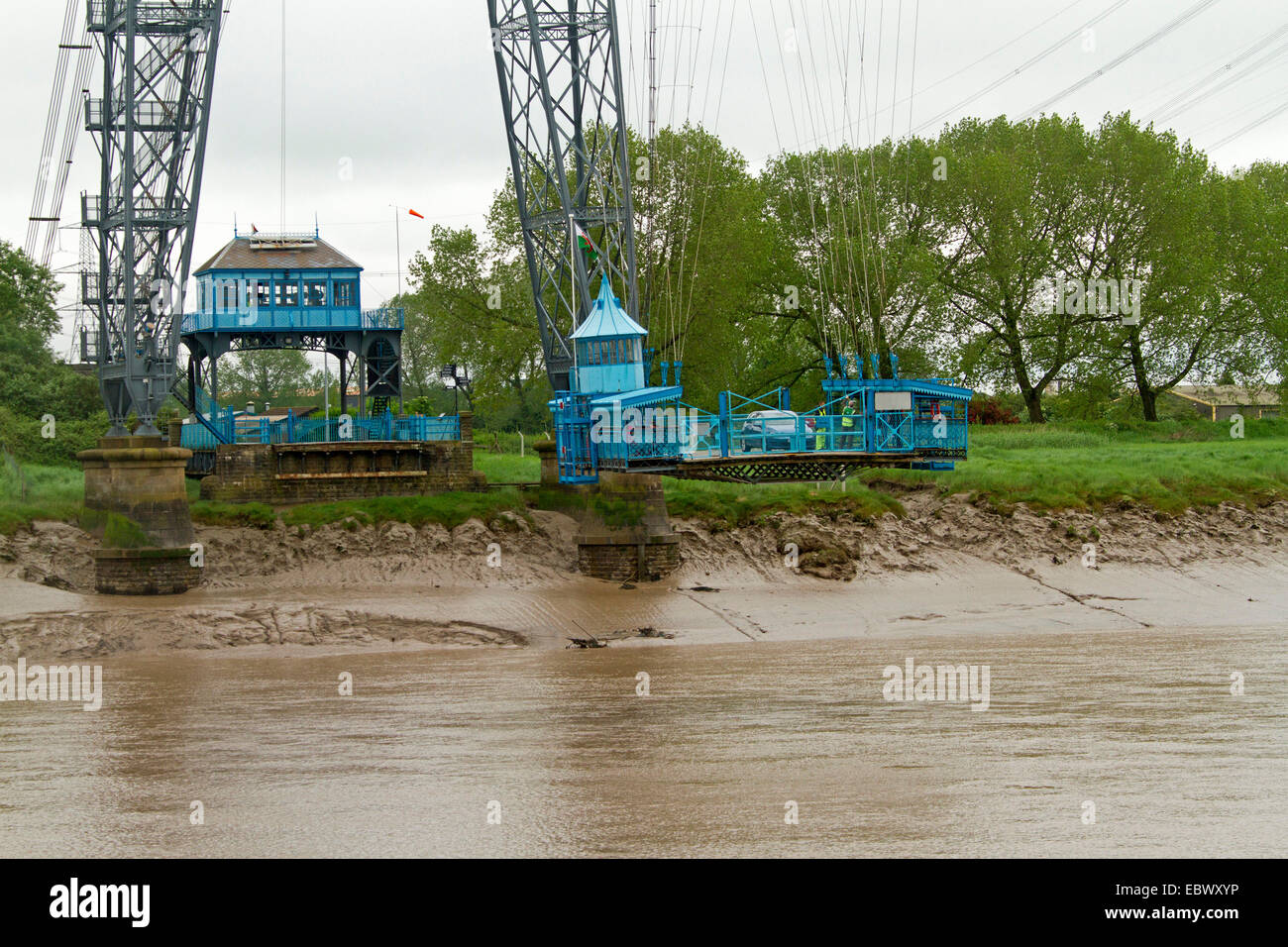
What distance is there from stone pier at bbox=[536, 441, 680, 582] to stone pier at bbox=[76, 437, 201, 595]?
29.5ft

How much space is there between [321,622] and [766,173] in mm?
32720

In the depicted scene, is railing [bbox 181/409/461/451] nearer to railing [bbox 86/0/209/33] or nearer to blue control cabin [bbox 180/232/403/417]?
blue control cabin [bbox 180/232/403/417]

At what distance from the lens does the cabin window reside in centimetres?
3866

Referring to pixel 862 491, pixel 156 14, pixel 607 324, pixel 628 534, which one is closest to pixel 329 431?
pixel 628 534

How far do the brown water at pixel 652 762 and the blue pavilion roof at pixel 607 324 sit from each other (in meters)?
10.0

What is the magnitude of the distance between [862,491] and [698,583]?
19.9ft

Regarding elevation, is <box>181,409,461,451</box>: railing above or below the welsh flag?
below

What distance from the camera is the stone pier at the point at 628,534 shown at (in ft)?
102

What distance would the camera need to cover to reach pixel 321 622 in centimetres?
2497

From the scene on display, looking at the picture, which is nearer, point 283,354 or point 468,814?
point 468,814

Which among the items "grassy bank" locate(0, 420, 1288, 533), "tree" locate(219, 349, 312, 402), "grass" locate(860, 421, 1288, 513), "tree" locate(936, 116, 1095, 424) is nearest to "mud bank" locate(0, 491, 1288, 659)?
"grassy bank" locate(0, 420, 1288, 533)

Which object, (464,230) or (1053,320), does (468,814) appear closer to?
(464,230)

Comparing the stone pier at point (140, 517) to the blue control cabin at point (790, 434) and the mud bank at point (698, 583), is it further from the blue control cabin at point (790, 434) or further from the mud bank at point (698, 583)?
the blue control cabin at point (790, 434)
